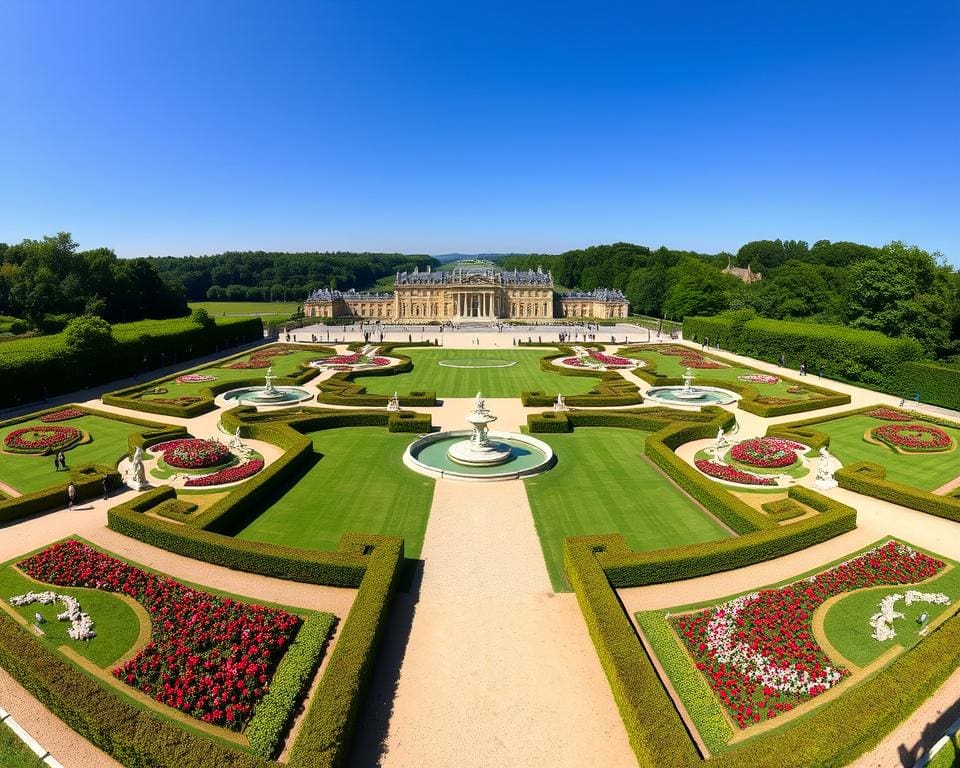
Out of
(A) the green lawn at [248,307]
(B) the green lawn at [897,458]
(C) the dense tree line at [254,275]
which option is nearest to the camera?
(B) the green lawn at [897,458]

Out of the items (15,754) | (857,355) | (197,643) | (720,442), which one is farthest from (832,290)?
(15,754)

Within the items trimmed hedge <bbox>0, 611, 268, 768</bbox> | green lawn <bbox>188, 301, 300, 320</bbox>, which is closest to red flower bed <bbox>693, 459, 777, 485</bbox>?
trimmed hedge <bbox>0, 611, 268, 768</bbox>

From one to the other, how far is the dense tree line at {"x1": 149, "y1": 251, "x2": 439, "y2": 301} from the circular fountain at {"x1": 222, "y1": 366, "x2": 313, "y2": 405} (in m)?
114

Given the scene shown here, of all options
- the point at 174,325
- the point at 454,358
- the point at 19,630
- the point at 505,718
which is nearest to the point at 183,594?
the point at 19,630

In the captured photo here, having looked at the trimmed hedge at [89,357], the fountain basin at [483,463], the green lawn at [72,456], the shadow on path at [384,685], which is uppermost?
the trimmed hedge at [89,357]

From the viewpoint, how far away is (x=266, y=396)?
37.5 meters

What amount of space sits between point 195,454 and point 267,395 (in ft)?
45.0

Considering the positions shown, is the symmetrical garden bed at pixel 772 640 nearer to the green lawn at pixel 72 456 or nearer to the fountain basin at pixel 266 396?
the green lawn at pixel 72 456

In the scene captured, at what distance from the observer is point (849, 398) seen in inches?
1468

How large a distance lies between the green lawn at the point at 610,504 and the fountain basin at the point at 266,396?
19321 mm

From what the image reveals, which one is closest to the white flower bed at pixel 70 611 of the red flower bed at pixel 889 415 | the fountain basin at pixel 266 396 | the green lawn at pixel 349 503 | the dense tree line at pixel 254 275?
the green lawn at pixel 349 503

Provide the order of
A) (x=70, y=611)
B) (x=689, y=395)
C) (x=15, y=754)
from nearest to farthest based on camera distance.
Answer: (x=15, y=754) < (x=70, y=611) < (x=689, y=395)

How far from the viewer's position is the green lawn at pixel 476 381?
41.2 meters

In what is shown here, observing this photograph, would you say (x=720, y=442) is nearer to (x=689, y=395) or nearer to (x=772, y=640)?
(x=689, y=395)
